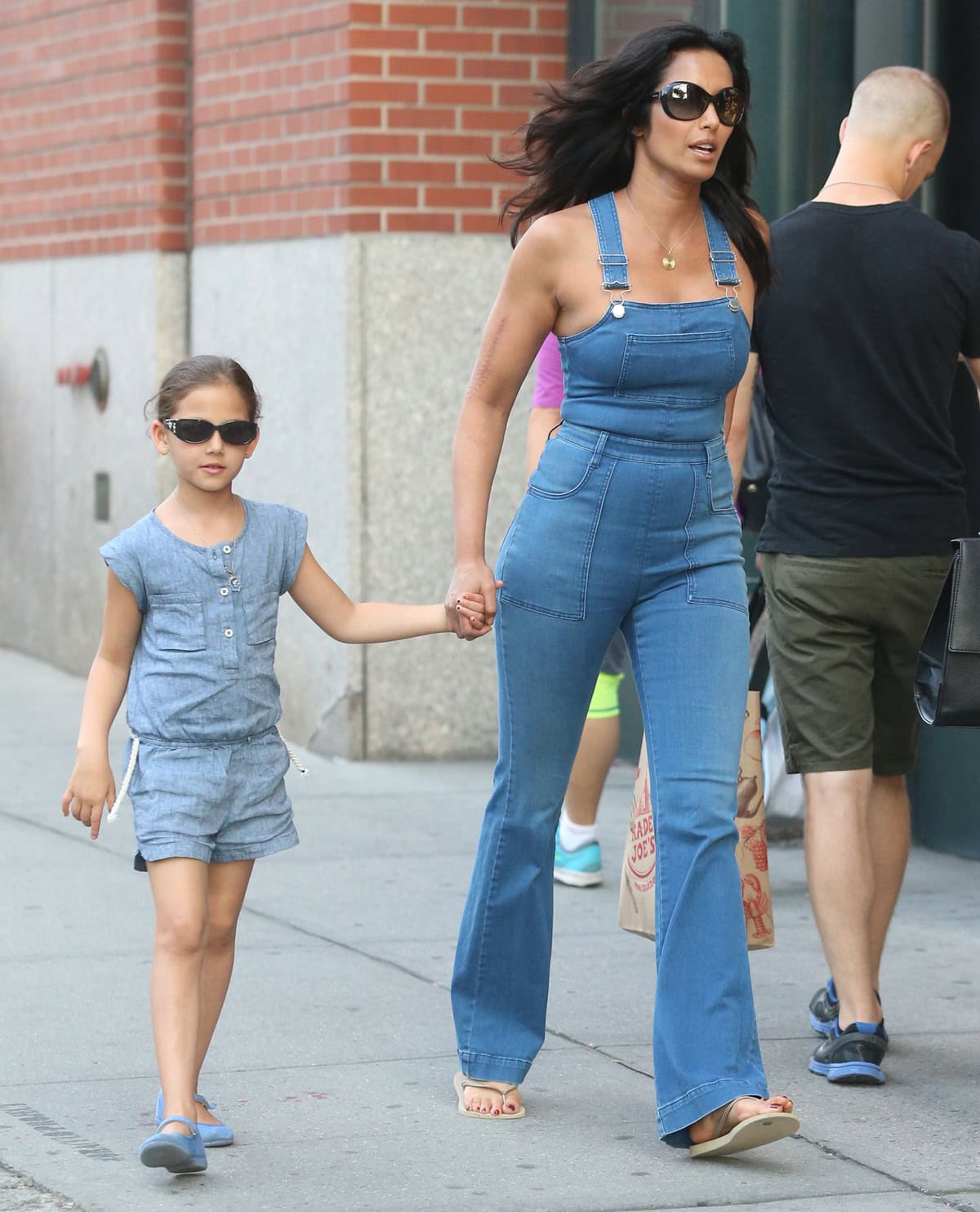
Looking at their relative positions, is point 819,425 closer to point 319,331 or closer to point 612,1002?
point 612,1002

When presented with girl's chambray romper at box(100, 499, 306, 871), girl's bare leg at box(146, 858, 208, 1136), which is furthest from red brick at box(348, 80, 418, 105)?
girl's bare leg at box(146, 858, 208, 1136)

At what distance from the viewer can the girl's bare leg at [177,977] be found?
13.0ft

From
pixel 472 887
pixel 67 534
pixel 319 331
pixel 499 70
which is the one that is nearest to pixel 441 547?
pixel 319 331

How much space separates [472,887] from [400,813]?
3099 millimetres

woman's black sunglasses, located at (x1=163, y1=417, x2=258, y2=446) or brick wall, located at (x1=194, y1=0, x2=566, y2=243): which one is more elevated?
brick wall, located at (x1=194, y1=0, x2=566, y2=243)

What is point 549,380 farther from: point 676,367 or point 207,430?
point 207,430

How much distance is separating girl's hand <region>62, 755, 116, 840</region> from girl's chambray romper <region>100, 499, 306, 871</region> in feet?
0.22

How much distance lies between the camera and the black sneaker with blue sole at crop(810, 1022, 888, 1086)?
4.65 metres

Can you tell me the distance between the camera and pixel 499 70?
8453 millimetres

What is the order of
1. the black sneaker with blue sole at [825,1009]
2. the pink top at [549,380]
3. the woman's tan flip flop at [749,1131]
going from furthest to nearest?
the pink top at [549,380] → the black sneaker with blue sole at [825,1009] → the woman's tan flip flop at [749,1131]

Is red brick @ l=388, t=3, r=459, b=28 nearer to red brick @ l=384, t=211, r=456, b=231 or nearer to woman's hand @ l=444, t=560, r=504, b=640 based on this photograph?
red brick @ l=384, t=211, r=456, b=231

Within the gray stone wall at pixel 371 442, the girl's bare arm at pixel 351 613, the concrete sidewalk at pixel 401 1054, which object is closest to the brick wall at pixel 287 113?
the gray stone wall at pixel 371 442

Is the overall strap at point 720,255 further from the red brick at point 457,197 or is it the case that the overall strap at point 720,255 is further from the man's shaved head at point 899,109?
the red brick at point 457,197

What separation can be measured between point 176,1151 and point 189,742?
2.29 ft
